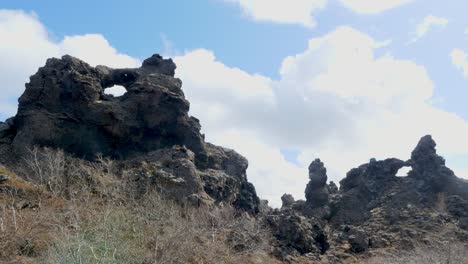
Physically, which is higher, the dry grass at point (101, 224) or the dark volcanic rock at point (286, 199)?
the dark volcanic rock at point (286, 199)

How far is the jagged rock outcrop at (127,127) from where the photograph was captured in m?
34.8

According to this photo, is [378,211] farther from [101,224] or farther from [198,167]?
[101,224]

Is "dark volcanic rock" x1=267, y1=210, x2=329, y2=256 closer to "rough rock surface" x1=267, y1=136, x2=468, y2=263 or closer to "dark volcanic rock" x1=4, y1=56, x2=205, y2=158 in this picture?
"rough rock surface" x1=267, y1=136, x2=468, y2=263

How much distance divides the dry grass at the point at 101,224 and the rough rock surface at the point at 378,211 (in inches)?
110

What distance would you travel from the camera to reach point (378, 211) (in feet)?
131

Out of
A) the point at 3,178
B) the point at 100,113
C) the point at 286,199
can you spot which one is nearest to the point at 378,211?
the point at 286,199

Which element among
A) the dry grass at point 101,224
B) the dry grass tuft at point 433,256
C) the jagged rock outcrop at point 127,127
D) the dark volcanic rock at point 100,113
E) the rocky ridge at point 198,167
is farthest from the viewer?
the dark volcanic rock at point 100,113

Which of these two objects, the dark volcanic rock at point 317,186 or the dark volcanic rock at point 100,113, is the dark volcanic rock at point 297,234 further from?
the dark volcanic rock at point 100,113

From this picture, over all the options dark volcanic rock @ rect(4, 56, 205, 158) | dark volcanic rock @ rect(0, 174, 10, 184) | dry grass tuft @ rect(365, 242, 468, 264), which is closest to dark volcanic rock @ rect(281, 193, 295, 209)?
dark volcanic rock @ rect(4, 56, 205, 158)

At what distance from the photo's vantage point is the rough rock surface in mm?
33531

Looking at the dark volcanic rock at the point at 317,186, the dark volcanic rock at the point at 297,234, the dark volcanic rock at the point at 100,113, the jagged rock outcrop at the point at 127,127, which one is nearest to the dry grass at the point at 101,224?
the dark volcanic rock at the point at 297,234

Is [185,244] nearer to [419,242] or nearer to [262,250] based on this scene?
[262,250]

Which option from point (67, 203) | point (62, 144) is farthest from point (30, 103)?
point (67, 203)

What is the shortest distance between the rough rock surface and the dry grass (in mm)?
2796
